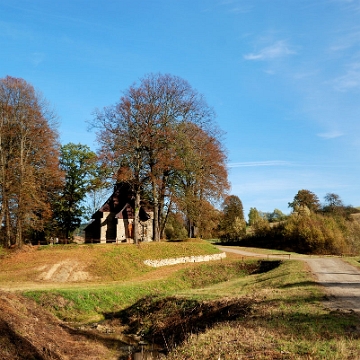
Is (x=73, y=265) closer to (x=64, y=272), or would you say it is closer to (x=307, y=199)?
(x=64, y=272)

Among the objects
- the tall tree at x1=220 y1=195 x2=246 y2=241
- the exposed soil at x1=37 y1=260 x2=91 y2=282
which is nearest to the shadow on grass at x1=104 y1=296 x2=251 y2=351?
the exposed soil at x1=37 y1=260 x2=91 y2=282

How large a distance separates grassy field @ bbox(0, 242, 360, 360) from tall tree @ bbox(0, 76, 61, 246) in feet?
15.3

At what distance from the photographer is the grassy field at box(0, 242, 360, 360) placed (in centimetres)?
1010

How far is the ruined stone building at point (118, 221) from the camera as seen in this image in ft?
153

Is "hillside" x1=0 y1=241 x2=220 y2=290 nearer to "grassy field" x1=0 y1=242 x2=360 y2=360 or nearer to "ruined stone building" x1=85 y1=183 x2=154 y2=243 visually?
"grassy field" x1=0 y1=242 x2=360 y2=360

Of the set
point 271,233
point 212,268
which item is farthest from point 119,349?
point 271,233

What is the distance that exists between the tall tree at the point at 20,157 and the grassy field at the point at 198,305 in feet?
15.3

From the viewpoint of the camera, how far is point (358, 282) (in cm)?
2059

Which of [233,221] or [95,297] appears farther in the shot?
[233,221]

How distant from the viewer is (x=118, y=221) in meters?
46.5

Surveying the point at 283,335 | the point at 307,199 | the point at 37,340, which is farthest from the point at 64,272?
the point at 307,199

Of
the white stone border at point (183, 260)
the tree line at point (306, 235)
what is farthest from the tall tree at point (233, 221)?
the white stone border at point (183, 260)

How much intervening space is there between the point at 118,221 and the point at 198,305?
29.9 meters

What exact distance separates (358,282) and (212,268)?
643 inches
